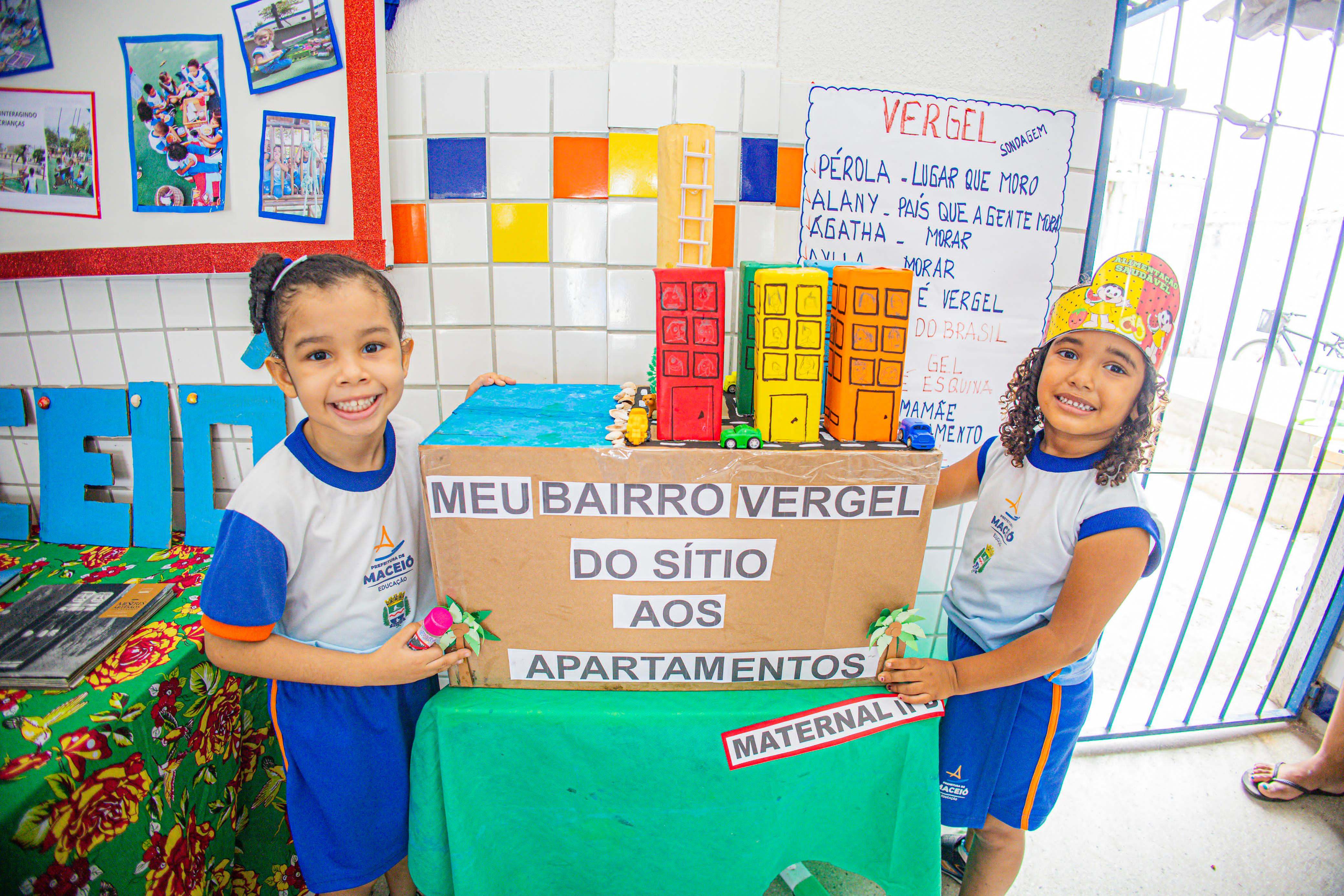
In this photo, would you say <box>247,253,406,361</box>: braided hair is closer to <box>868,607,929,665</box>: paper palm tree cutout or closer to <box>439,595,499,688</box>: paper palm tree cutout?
<box>439,595,499,688</box>: paper palm tree cutout

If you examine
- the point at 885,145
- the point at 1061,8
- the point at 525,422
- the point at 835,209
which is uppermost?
the point at 1061,8

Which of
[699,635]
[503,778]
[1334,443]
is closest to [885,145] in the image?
[699,635]

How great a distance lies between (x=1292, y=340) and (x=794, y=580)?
794 cm

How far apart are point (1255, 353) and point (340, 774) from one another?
336 inches

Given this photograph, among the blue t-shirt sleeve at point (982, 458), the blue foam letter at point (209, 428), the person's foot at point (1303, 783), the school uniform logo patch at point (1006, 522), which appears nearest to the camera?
the school uniform logo patch at point (1006, 522)

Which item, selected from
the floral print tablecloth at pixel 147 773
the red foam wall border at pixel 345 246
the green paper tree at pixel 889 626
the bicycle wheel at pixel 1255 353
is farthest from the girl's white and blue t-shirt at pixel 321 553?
the bicycle wheel at pixel 1255 353

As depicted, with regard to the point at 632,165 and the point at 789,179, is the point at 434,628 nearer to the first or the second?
the point at 632,165

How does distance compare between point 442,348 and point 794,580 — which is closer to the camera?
point 794,580

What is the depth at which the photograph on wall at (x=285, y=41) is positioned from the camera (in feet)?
4.52

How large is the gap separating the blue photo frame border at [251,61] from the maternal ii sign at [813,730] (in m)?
1.77

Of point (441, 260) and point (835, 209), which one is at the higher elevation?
point (835, 209)

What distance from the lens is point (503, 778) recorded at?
910 millimetres

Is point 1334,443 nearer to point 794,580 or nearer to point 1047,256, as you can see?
point 1047,256

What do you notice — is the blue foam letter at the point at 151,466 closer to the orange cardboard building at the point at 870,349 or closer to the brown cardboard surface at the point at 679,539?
the brown cardboard surface at the point at 679,539
